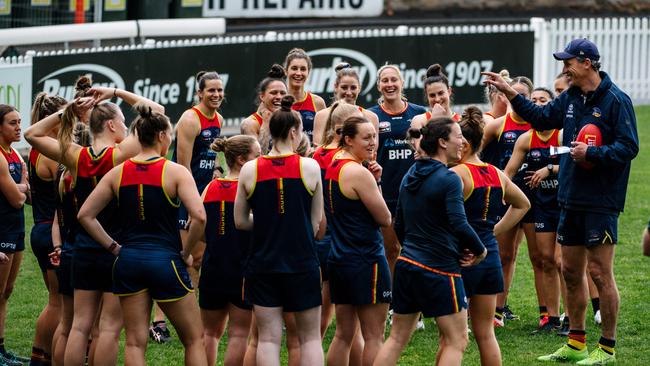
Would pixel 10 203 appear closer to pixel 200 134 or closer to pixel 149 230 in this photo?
pixel 200 134

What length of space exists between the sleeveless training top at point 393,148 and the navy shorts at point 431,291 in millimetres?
2858

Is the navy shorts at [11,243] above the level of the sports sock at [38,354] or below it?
above

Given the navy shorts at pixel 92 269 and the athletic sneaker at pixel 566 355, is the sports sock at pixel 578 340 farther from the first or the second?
the navy shorts at pixel 92 269

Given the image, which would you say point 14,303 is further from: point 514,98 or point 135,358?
point 514,98

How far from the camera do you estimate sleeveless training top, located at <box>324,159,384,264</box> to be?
7691 mm

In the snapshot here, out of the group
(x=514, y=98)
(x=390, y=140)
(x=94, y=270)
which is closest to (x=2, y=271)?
(x=94, y=270)

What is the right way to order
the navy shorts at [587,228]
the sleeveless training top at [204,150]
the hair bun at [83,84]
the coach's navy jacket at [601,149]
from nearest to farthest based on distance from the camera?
the hair bun at [83,84]
the coach's navy jacket at [601,149]
the navy shorts at [587,228]
the sleeveless training top at [204,150]

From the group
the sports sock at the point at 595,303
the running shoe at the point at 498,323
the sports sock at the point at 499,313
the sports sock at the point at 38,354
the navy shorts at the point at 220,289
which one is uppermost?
the navy shorts at the point at 220,289

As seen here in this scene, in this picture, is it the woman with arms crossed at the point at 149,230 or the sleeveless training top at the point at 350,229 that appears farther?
the sleeveless training top at the point at 350,229

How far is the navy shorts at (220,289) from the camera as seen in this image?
802cm

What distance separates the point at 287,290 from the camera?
745cm

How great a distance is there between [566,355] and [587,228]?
3.47 feet

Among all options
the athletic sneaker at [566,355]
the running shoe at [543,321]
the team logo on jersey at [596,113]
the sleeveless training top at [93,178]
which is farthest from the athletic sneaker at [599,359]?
the sleeveless training top at [93,178]

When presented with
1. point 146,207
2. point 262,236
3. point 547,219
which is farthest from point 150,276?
point 547,219
